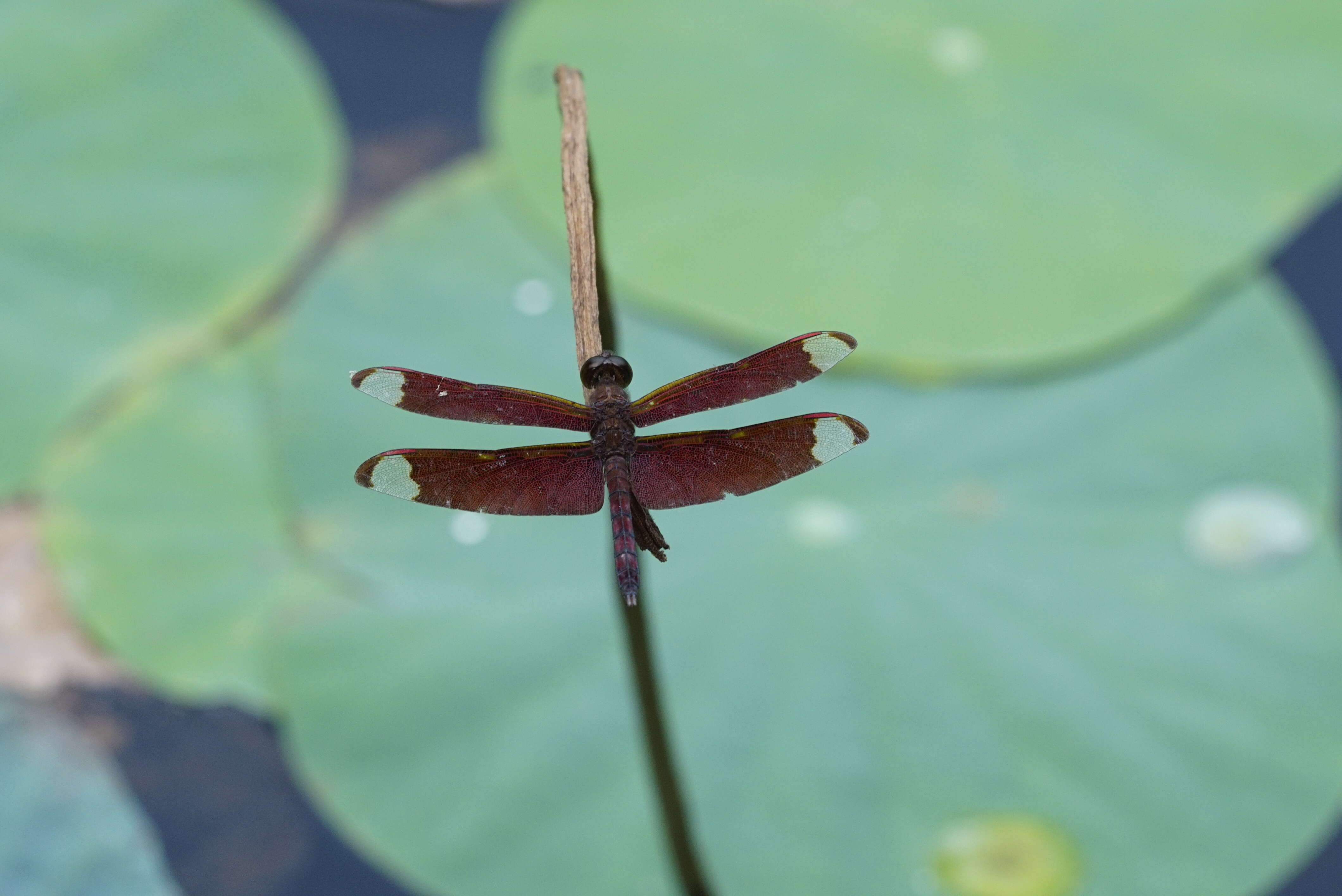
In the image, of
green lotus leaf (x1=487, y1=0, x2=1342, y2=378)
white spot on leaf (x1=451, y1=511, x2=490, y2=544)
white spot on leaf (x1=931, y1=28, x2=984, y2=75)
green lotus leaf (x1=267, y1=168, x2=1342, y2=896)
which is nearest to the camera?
green lotus leaf (x1=267, y1=168, x2=1342, y2=896)

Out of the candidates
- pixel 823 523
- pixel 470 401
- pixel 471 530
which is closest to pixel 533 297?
pixel 471 530

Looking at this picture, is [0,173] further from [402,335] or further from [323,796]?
[323,796]

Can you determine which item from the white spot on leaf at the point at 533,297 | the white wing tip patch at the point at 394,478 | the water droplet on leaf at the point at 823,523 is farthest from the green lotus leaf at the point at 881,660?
the white wing tip patch at the point at 394,478

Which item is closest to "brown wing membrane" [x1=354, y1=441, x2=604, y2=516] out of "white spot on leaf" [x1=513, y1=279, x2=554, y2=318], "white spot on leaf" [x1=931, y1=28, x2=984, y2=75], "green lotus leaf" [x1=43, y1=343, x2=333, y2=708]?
"green lotus leaf" [x1=43, y1=343, x2=333, y2=708]

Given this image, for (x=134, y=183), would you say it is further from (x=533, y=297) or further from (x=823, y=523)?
(x=823, y=523)

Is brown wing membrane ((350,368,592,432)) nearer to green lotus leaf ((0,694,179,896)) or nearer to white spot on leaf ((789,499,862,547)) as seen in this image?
white spot on leaf ((789,499,862,547))

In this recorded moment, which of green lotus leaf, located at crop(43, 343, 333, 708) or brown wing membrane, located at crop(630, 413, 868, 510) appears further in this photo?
green lotus leaf, located at crop(43, 343, 333, 708)

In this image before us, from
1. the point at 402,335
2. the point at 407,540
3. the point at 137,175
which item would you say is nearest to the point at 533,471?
the point at 407,540

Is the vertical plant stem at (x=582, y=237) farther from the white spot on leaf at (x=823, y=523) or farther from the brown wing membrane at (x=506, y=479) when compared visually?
the white spot on leaf at (x=823, y=523)
